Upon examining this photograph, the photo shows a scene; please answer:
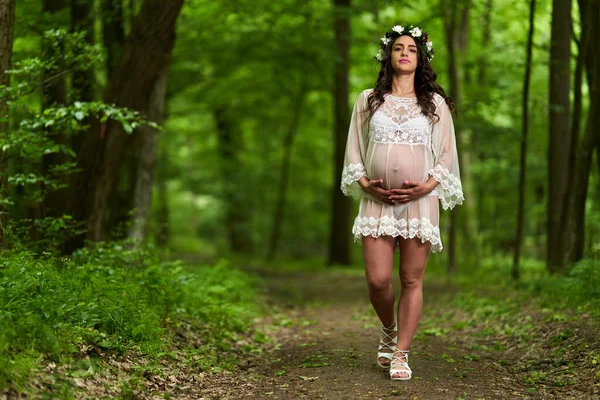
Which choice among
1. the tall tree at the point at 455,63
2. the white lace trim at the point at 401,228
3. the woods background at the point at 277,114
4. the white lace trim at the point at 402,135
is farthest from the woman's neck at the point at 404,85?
the tall tree at the point at 455,63

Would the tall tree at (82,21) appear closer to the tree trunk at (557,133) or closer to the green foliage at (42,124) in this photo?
the green foliage at (42,124)

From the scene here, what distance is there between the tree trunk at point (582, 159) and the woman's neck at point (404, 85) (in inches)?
153

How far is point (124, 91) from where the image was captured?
7914 millimetres

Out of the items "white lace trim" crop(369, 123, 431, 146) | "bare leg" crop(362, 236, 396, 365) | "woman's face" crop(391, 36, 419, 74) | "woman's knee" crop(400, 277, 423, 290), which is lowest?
"woman's knee" crop(400, 277, 423, 290)

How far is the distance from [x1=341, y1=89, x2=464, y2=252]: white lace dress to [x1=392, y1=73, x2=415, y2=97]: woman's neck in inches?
2.2

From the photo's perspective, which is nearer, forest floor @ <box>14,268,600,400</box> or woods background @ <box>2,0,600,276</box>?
forest floor @ <box>14,268,600,400</box>

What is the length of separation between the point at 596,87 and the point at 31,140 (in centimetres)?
642

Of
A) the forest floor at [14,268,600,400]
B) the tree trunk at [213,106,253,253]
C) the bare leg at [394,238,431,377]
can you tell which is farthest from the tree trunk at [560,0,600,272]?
the tree trunk at [213,106,253,253]

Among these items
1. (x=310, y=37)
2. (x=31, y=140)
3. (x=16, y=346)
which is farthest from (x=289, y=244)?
(x=16, y=346)

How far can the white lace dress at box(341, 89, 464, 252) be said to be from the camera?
514cm

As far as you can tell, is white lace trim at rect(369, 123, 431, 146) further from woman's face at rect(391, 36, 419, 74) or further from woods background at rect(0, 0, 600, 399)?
woods background at rect(0, 0, 600, 399)

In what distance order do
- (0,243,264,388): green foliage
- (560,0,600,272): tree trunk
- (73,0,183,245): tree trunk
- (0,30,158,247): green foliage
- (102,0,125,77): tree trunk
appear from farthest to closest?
1. (102,0,125,77): tree trunk
2. (560,0,600,272): tree trunk
3. (73,0,183,245): tree trunk
4. (0,30,158,247): green foliage
5. (0,243,264,388): green foliage

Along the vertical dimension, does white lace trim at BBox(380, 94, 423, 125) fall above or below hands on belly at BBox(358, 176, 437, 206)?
above

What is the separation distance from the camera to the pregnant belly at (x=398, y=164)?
513 cm
